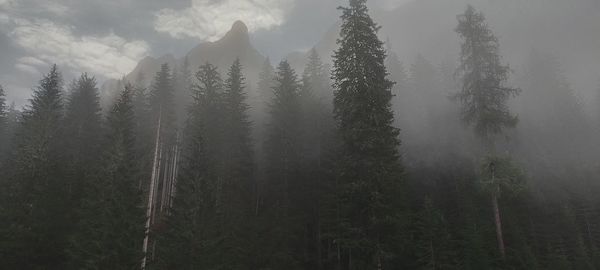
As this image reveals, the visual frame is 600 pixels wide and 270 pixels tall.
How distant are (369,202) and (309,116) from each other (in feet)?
73.8

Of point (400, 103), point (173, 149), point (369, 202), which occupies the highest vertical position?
point (400, 103)

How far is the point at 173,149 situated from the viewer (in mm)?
43562

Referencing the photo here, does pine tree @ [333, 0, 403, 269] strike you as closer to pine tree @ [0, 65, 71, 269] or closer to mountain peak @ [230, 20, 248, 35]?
pine tree @ [0, 65, 71, 269]

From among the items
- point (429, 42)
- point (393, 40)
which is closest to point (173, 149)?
point (429, 42)

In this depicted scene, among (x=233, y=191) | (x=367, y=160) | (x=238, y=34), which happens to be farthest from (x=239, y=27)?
(x=367, y=160)

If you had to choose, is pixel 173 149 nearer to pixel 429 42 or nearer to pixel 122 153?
pixel 122 153

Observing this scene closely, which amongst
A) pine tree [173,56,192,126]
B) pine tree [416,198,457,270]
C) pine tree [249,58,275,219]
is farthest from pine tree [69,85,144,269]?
pine tree [173,56,192,126]

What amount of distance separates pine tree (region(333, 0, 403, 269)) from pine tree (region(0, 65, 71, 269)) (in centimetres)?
1887

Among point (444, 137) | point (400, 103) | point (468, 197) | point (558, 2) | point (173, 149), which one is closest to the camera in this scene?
point (468, 197)

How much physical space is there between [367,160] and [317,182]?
14.1 metres

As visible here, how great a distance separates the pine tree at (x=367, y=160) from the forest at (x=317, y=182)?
0.26 feet

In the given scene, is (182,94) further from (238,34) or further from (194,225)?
(238,34)

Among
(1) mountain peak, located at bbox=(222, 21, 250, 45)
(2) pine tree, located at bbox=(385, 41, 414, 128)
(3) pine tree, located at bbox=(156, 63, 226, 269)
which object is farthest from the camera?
(1) mountain peak, located at bbox=(222, 21, 250, 45)

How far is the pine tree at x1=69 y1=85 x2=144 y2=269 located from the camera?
19.2 m
